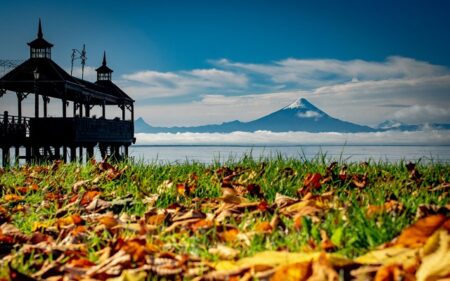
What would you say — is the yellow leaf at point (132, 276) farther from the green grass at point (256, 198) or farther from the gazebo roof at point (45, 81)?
the gazebo roof at point (45, 81)

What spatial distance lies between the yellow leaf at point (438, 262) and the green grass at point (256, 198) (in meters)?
A: 0.51

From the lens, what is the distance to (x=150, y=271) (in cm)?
258

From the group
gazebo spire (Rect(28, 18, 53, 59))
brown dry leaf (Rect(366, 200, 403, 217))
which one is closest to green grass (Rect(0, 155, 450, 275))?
brown dry leaf (Rect(366, 200, 403, 217))

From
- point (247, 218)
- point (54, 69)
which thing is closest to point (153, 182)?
point (247, 218)

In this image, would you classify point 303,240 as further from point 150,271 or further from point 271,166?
point 271,166

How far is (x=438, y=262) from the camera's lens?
213 centimetres

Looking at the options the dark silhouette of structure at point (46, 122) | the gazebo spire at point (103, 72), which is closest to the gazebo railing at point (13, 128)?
the dark silhouette of structure at point (46, 122)

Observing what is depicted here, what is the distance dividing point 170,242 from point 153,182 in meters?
2.87

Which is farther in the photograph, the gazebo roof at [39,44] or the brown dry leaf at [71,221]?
the gazebo roof at [39,44]

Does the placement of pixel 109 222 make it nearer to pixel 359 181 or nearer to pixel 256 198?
pixel 256 198

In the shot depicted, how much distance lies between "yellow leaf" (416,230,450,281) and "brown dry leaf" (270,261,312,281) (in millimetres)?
432

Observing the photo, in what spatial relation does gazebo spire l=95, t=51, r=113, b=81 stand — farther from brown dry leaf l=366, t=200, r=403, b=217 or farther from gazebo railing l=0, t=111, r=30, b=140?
brown dry leaf l=366, t=200, r=403, b=217

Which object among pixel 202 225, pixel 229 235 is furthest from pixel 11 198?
pixel 229 235

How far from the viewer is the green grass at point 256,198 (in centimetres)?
294
